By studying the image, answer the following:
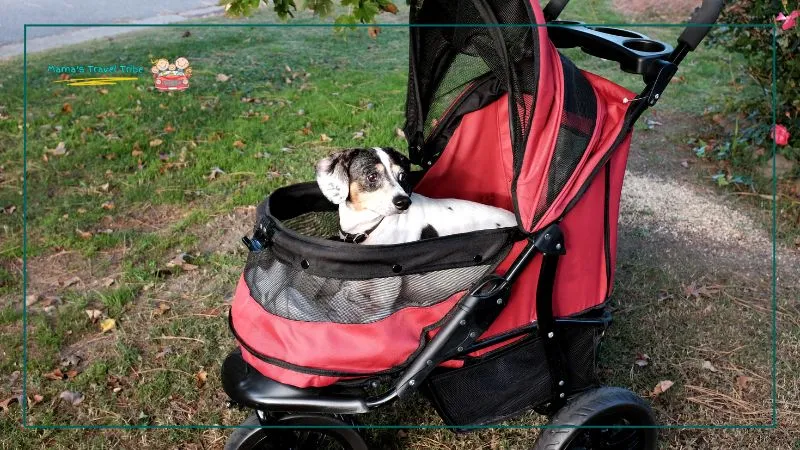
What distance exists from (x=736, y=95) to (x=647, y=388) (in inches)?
157

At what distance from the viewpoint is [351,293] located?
2.03m

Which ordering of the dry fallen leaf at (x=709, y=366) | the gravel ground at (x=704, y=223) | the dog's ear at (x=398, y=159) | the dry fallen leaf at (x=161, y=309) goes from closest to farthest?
the dog's ear at (x=398, y=159)
the dry fallen leaf at (x=709, y=366)
the dry fallen leaf at (x=161, y=309)
the gravel ground at (x=704, y=223)

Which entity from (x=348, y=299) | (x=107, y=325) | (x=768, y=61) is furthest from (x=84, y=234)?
(x=768, y=61)

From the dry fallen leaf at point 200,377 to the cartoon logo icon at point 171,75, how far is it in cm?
316

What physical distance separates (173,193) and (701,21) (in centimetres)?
340

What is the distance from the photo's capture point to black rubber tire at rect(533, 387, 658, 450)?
2322 millimetres

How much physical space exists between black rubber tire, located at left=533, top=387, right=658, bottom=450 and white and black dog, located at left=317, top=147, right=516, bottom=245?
65 centimetres

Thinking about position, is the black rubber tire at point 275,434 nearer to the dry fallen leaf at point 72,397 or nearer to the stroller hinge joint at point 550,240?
the stroller hinge joint at point 550,240

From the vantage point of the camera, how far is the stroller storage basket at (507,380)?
7.52ft

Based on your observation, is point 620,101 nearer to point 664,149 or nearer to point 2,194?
point 664,149

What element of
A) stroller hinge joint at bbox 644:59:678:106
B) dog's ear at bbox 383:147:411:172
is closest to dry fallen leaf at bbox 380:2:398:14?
dog's ear at bbox 383:147:411:172

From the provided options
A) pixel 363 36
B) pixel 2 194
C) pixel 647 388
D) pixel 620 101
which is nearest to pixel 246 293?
pixel 620 101

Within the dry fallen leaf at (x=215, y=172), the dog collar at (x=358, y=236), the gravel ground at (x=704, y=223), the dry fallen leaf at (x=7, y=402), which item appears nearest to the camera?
the dog collar at (x=358, y=236)

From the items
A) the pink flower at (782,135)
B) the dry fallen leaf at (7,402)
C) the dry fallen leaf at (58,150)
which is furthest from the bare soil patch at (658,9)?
the dry fallen leaf at (7,402)
